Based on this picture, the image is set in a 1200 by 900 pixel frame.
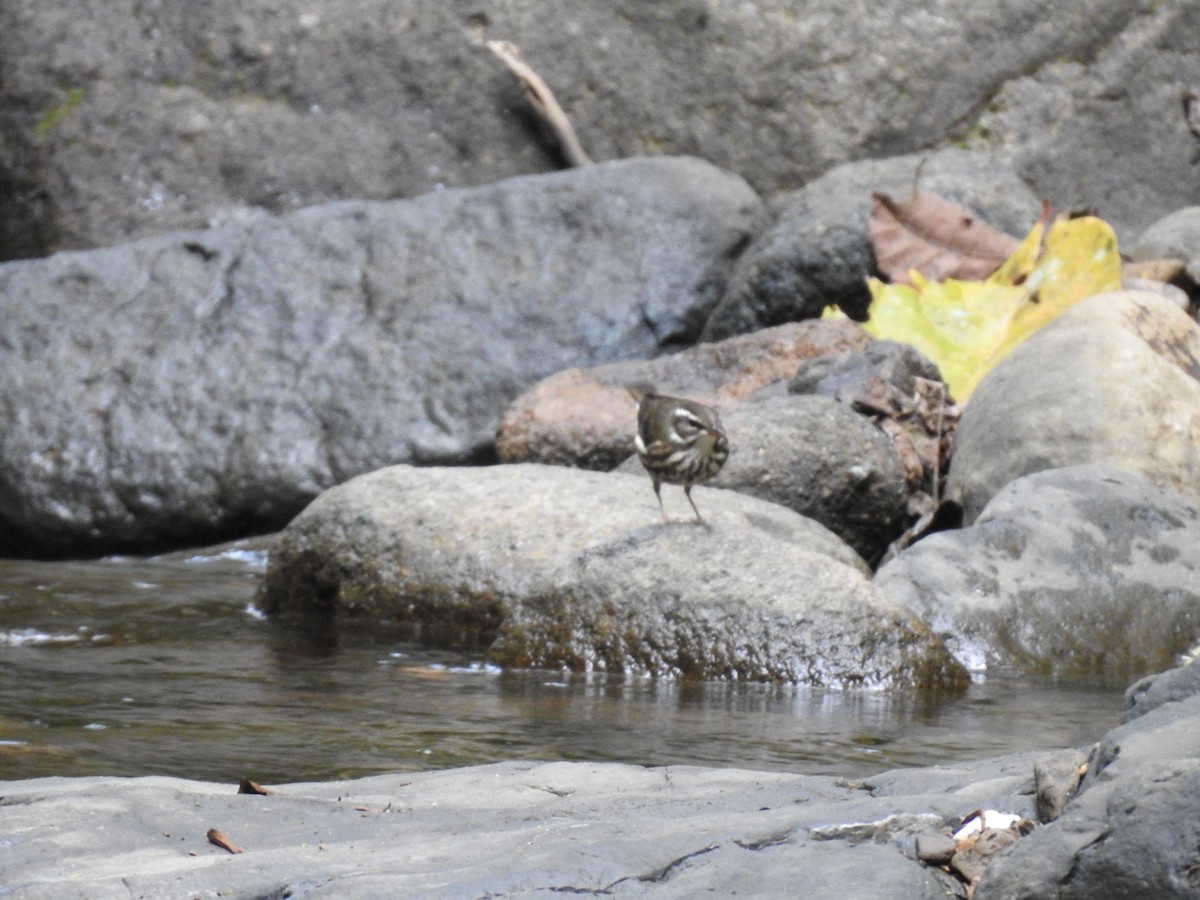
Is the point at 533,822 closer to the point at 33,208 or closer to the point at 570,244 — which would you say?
the point at 570,244

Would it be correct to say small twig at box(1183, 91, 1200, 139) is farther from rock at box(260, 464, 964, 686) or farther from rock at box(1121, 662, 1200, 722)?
rock at box(1121, 662, 1200, 722)

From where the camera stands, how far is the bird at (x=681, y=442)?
6.04m

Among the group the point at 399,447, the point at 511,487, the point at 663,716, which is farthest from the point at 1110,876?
the point at 399,447

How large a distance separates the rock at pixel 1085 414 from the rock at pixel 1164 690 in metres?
4.14

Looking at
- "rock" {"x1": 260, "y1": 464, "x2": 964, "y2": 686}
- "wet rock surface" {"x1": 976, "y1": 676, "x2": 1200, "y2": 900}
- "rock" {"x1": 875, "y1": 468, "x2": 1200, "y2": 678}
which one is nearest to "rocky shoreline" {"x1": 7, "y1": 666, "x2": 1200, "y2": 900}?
"wet rock surface" {"x1": 976, "y1": 676, "x2": 1200, "y2": 900}

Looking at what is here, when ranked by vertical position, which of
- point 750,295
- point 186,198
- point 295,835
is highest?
point 186,198

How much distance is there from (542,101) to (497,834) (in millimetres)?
8694

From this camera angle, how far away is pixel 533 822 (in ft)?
9.51

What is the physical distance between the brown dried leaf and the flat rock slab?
609 centimetres

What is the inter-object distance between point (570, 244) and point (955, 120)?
2910 mm

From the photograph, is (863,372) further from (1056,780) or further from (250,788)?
(1056,780)

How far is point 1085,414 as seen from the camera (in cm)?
697

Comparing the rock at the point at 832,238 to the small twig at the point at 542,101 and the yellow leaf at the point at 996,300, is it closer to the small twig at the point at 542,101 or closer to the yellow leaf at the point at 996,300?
the yellow leaf at the point at 996,300

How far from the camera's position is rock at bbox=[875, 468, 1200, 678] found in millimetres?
5945
